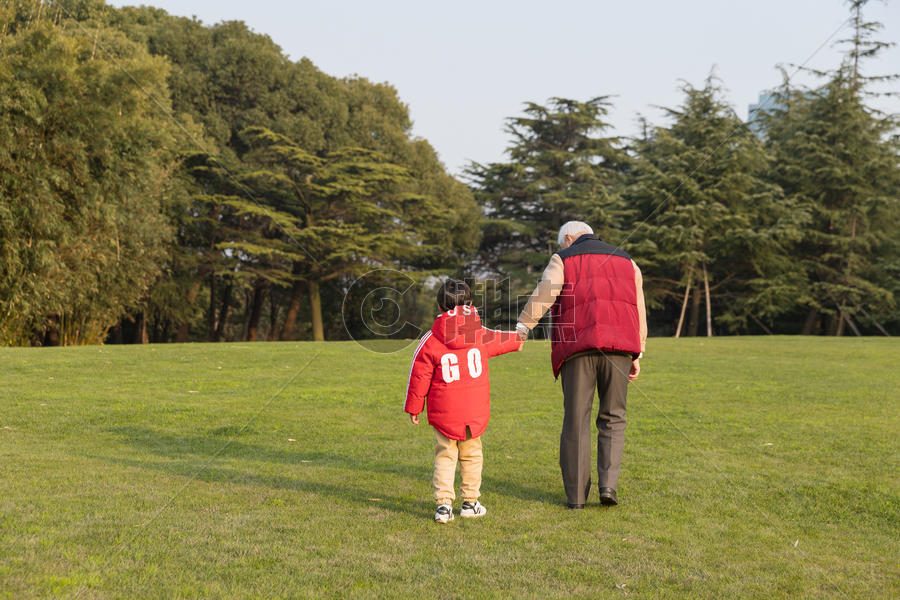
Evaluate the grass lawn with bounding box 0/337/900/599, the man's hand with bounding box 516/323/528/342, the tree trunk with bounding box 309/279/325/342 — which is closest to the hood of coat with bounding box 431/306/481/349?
the man's hand with bounding box 516/323/528/342

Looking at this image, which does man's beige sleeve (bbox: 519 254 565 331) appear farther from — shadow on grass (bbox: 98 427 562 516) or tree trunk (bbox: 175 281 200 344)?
tree trunk (bbox: 175 281 200 344)

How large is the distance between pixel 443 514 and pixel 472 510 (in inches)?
9.4

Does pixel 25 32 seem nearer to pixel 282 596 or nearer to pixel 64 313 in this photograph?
pixel 64 313

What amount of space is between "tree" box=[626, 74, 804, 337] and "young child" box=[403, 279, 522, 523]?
1133 inches

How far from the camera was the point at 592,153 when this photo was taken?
1474 inches

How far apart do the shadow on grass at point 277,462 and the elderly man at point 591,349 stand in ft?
1.36

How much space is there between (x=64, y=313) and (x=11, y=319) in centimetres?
283

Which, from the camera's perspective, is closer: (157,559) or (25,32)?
(157,559)

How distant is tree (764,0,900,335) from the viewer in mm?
31906

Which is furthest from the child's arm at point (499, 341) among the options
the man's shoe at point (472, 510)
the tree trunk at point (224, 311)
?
the tree trunk at point (224, 311)

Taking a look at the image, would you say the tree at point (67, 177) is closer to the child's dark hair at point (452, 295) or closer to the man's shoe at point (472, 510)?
the child's dark hair at point (452, 295)

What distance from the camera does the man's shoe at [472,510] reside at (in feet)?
15.1

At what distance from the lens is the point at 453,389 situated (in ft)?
15.1

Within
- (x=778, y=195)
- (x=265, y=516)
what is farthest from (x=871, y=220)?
(x=265, y=516)
